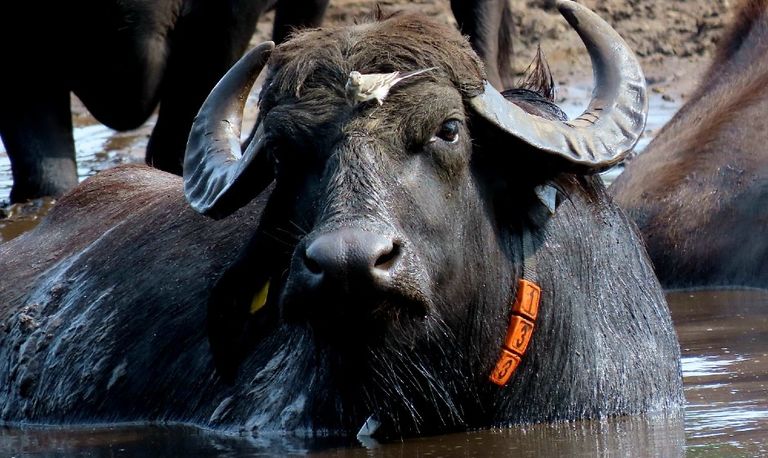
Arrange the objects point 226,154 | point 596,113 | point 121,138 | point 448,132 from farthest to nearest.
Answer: point 121,138 → point 226,154 → point 596,113 → point 448,132

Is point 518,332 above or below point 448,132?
below

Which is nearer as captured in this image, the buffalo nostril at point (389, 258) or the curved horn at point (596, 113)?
the buffalo nostril at point (389, 258)

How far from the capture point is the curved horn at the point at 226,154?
612cm

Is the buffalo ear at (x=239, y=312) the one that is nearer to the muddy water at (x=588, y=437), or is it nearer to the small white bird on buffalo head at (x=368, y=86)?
the muddy water at (x=588, y=437)

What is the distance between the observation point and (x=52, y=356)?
742 cm

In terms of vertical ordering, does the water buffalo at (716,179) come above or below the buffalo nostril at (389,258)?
below

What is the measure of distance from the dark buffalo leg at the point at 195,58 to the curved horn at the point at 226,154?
5.32 meters

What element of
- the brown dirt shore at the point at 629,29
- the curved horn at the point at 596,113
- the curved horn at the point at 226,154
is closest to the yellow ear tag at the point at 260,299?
the curved horn at the point at 226,154

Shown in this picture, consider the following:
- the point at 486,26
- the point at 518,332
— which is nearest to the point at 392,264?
the point at 518,332

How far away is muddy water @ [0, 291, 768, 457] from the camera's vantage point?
5.75 m

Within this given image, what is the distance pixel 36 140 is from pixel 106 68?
721 millimetres

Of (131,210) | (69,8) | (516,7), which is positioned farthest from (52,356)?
(516,7)

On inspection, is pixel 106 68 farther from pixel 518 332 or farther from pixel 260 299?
pixel 518 332

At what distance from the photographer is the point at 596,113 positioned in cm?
621
